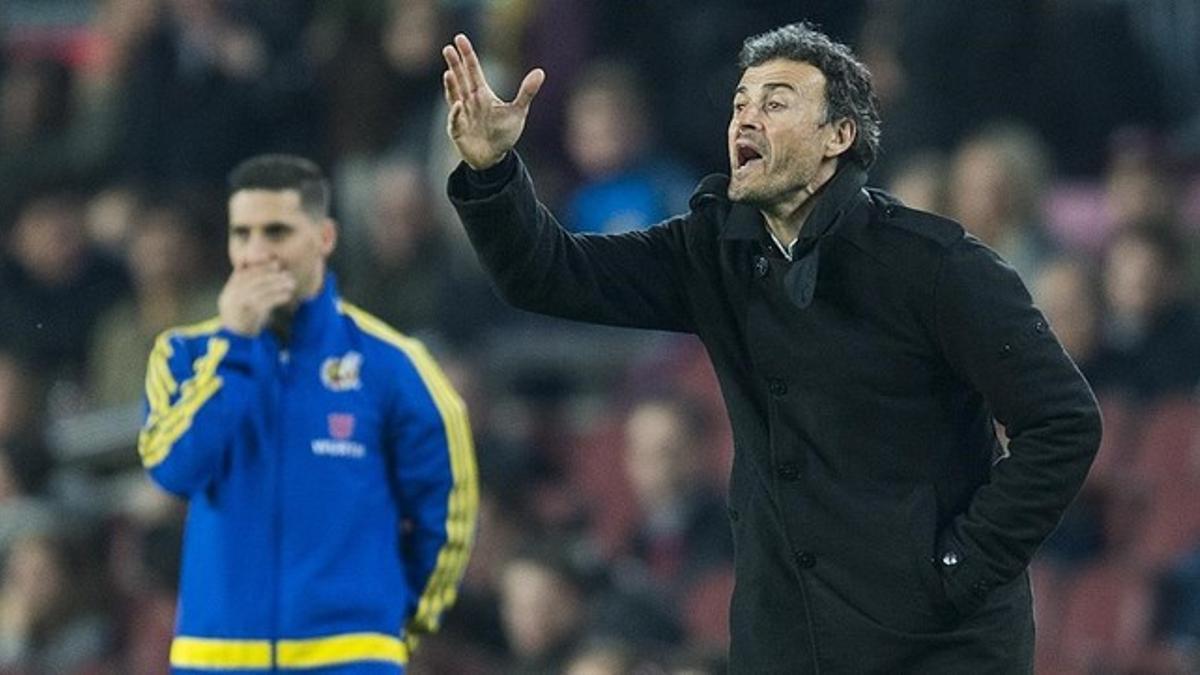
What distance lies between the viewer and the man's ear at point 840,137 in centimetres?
517

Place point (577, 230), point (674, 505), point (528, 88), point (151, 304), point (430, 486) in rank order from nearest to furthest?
point (528, 88) → point (430, 486) → point (674, 505) → point (577, 230) → point (151, 304)

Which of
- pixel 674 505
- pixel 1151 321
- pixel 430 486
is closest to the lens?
pixel 430 486

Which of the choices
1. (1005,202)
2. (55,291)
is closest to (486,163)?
(1005,202)

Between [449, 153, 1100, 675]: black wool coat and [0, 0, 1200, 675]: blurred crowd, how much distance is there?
2.96 metres

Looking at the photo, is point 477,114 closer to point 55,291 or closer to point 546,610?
point 546,610

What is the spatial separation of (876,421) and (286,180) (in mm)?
2238

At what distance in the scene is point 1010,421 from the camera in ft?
16.4

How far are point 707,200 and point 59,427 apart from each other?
21.5 feet

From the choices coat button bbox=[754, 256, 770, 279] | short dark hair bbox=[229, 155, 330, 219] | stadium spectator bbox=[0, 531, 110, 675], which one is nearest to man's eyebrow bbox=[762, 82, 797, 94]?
coat button bbox=[754, 256, 770, 279]

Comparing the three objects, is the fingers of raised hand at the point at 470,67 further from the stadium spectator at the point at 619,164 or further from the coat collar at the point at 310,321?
the stadium spectator at the point at 619,164

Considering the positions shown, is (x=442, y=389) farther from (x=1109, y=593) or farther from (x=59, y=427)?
(x=59, y=427)

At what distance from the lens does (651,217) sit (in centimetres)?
1031

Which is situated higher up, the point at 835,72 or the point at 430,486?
the point at 835,72

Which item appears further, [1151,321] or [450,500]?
[1151,321]
